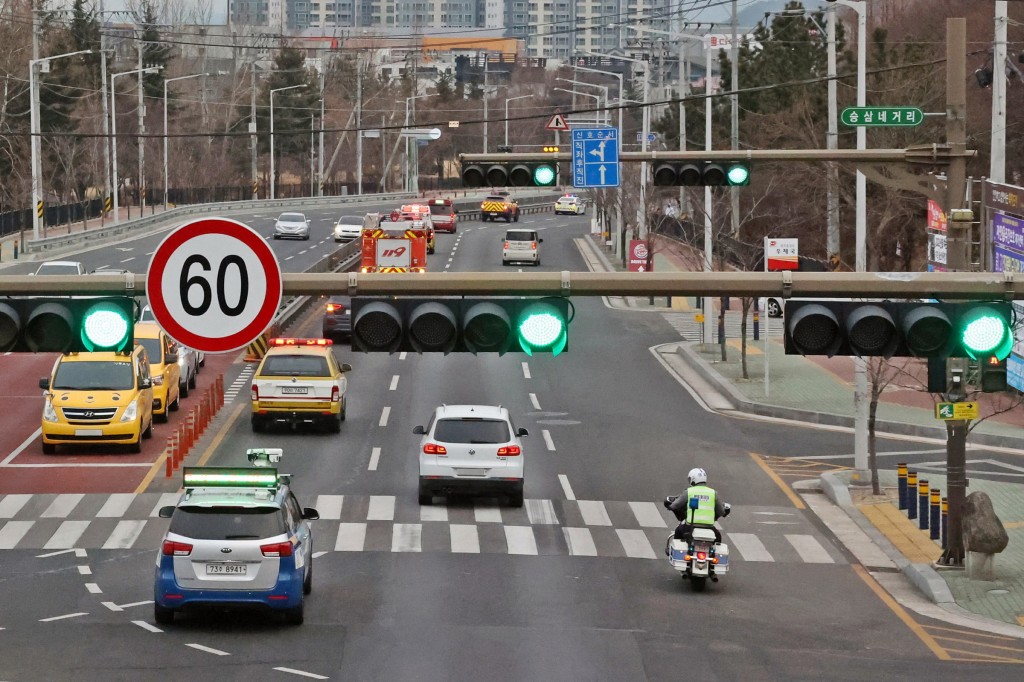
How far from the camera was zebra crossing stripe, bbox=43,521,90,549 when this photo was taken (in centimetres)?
2338

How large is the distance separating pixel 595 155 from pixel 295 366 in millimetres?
8088

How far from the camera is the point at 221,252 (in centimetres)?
966

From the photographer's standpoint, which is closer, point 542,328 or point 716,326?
point 542,328

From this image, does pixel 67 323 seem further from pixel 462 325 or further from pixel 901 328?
pixel 901 328

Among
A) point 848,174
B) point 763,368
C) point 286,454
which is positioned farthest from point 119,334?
point 848,174

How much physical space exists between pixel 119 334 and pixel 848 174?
46.7m

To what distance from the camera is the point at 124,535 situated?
2417 cm

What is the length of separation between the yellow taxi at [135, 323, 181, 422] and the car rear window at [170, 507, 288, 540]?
1625cm


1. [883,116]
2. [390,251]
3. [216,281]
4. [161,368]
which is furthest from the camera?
[390,251]

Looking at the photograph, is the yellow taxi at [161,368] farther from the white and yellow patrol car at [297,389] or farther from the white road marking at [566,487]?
the white road marking at [566,487]

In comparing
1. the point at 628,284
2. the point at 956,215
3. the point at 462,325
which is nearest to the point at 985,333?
the point at 628,284

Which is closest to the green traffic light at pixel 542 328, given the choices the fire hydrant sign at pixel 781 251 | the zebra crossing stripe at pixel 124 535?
the zebra crossing stripe at pixel 124 535

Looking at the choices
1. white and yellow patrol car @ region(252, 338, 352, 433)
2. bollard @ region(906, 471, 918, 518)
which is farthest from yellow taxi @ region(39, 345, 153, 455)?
bollard @ region(906, 471, 918, 518)

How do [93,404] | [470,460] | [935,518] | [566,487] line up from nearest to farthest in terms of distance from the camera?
→ [935,518]
[470,460]
[566,487]
[93,404]
